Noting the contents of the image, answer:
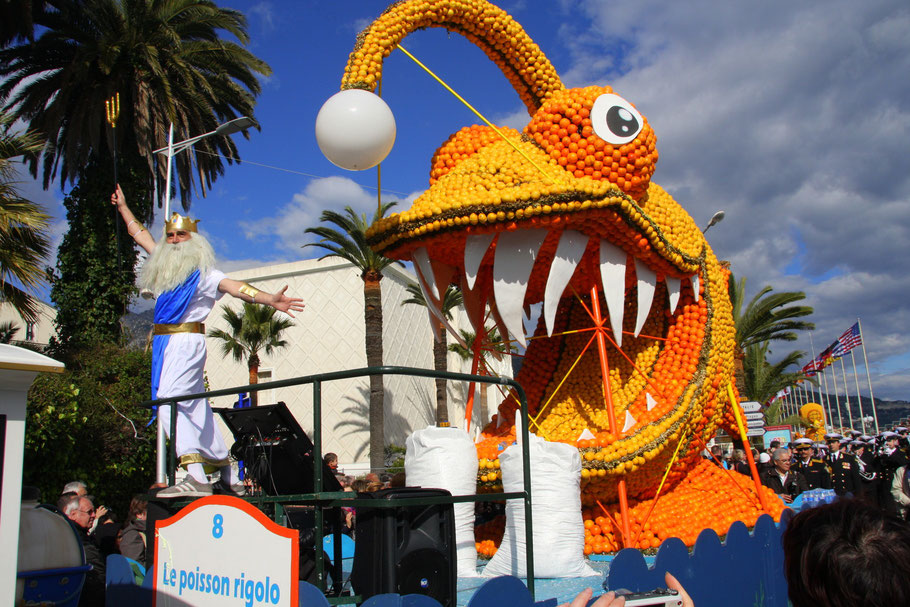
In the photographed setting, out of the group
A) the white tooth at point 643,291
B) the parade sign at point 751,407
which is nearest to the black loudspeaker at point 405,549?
the white tooth at point 643,291

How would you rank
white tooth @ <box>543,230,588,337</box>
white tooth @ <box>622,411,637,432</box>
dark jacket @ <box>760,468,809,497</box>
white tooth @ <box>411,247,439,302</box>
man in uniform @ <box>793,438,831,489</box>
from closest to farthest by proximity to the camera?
white tooth @ <box>543,230,588,337</box>, white tooth @ <box>411,247,439,302</box>, white tooth @ <box>622,411,637,432</box>, dark jacket @ <box>760,468,809,497</box>, man in uniform @ <box>793,438,831,489</box>

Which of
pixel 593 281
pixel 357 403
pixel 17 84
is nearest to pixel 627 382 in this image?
pixel 593 281

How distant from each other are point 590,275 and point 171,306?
3178mm

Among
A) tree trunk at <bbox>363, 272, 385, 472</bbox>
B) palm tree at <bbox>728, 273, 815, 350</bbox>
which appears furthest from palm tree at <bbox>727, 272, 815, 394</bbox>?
tree trunk at <bbox>363, 272, 385, 472</bbox>

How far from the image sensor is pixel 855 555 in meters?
1.47

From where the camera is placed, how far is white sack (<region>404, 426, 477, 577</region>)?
465cm

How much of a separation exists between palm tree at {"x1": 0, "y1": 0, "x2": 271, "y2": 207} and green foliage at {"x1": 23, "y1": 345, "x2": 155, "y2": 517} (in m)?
4.76

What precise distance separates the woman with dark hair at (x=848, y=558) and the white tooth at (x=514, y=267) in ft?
11.6

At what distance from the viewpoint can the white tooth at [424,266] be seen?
534cm

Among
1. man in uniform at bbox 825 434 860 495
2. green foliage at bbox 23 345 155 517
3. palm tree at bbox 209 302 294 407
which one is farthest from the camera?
palm tree at bbox 209 302 294 407

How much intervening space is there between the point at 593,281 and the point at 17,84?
1628cm

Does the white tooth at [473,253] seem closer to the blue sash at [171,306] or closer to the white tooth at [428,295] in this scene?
the white tooth at [428,295]

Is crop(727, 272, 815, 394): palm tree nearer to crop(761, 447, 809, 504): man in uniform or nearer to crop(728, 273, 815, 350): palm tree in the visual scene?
crop(728, 273, 815, 350): palm tree

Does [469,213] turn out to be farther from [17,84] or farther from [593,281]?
[17,84]
